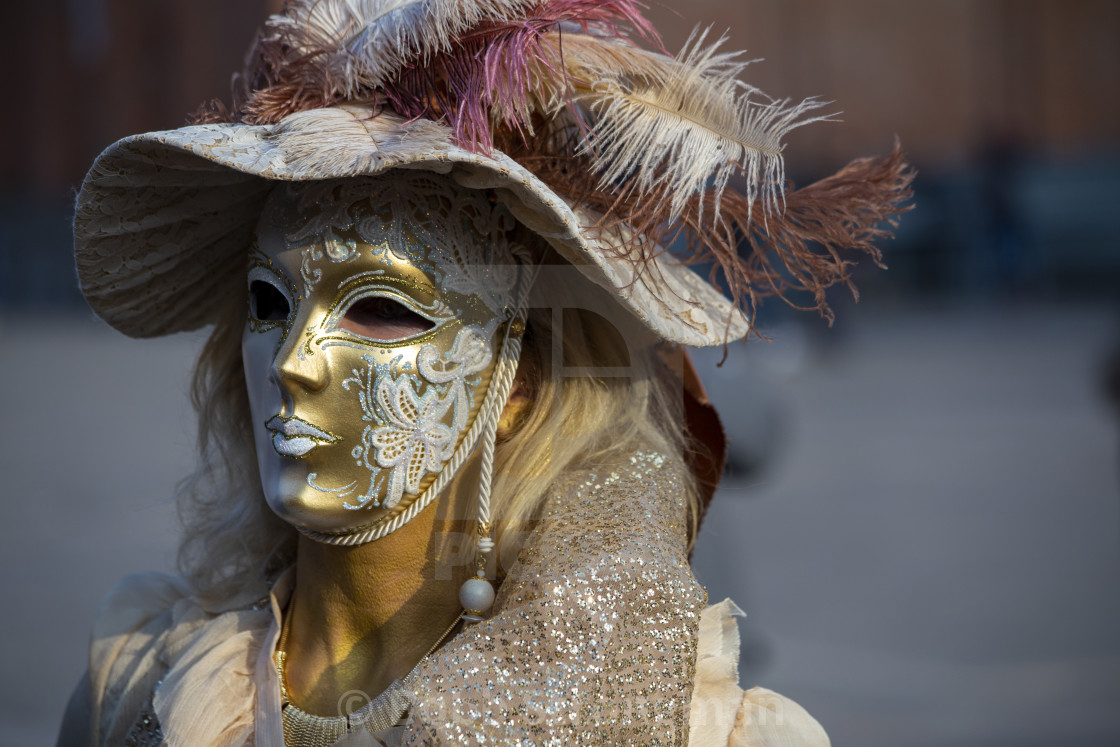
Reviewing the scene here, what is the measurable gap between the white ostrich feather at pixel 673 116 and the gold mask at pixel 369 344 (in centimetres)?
27

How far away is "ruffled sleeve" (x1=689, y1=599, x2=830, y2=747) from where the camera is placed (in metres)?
1.67

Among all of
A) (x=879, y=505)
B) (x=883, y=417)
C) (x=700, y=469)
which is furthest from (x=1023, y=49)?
(x=700, y=469)

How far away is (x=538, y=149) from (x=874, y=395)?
397 inches

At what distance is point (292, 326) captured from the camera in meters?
1.79

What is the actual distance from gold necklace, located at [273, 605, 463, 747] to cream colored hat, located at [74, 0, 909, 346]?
0.76 meters

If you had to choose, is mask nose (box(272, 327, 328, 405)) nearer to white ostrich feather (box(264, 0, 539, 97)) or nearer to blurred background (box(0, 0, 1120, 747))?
white ostrich feather (box(264, 0, 539, 97))

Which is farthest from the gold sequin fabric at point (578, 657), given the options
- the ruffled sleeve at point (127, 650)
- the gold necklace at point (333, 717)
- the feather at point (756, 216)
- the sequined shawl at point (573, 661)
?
the ruffled sleeve at point (127, 650)

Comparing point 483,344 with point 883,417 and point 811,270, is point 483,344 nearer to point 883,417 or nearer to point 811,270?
point 811,270

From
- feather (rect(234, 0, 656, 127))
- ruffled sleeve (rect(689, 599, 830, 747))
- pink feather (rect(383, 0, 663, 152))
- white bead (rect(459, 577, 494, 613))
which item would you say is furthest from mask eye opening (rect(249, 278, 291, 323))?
ruffled sleeve (rect(689, 599, 830, 747))

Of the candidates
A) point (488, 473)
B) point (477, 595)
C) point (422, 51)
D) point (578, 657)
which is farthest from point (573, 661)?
point (422, 51)

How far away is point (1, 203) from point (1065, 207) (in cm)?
2084

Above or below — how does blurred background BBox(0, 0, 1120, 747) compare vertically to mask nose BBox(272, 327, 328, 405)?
below

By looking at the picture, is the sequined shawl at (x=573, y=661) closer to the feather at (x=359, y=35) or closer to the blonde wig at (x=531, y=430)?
the blonde wig at (x=531, y=430)

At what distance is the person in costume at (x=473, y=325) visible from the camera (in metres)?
1.60
